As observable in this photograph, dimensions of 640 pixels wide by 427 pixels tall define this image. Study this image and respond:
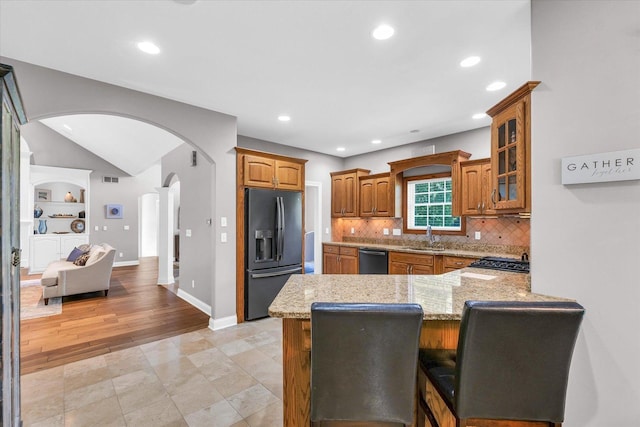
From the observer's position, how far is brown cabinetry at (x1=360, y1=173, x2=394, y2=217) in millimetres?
5141

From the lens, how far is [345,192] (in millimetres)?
5766

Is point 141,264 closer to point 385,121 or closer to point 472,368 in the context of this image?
point 385,121

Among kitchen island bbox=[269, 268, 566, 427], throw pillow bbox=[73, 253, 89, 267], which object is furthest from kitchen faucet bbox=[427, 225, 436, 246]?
throw pillow bbox=[73, 253, 89, 267]

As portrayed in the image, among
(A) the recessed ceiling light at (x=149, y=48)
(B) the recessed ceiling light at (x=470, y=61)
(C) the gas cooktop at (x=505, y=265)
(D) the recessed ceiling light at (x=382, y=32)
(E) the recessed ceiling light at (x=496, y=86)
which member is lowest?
(C) the gas cooktop at (x=505, y=265)

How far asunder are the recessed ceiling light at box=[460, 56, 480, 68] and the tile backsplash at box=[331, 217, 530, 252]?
2.20 meters

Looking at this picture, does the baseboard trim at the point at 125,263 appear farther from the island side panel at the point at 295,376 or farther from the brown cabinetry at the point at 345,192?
the island side panel at the point at 295,376

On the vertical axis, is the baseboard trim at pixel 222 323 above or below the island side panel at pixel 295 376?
below

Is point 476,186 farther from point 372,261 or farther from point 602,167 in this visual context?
point 602,167

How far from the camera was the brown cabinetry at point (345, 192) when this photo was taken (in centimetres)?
558

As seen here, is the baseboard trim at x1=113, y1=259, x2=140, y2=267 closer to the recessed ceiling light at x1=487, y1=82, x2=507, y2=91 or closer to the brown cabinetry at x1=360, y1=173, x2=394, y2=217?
the brown cabinetry at x1=360, y1=173, x2=394, y2=217

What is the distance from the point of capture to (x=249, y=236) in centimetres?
387

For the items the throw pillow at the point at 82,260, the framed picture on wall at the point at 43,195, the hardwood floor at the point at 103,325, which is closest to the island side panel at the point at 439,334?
the hardwood floor at the point at 103,325

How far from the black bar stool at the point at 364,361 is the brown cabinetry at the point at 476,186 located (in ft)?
10.5

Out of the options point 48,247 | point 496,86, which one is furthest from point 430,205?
point 48,247
